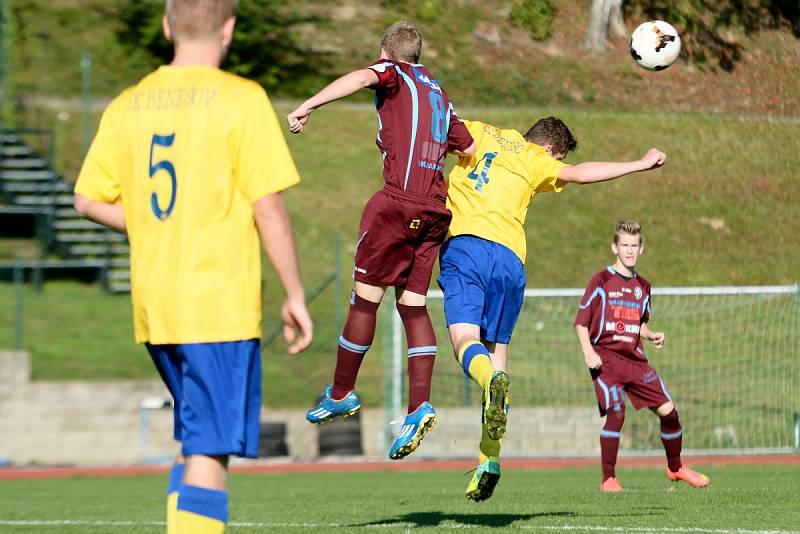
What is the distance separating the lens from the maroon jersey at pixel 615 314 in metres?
9.20

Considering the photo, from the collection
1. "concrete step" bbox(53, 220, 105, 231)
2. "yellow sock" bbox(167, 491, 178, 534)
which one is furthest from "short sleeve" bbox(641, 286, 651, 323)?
"concrete step" bbox(53, 220, 105, 231)

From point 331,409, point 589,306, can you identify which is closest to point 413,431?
point 331,409

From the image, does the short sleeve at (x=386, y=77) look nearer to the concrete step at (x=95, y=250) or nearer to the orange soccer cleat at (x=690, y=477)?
the orange soccer cleat at (x=690, y=477)

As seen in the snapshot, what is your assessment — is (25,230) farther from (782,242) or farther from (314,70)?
(782,242)

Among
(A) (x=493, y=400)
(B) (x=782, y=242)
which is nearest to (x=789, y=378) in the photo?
(B) (x=782, y=242)

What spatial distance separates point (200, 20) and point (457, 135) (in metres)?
3.06

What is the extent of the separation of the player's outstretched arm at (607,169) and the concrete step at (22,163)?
56.1 ft

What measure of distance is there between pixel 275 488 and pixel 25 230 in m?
13.2

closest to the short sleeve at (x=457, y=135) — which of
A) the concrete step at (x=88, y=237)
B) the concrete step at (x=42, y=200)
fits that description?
the concrete step at (x=88, y=237)

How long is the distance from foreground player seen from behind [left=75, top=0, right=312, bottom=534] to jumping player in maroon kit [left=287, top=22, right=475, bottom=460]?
94.8 inches

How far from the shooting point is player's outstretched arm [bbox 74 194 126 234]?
406cm

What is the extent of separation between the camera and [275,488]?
10875 mm

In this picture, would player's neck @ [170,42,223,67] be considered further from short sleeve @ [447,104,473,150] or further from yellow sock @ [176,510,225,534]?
short sleeve @ [447,104,473,150]

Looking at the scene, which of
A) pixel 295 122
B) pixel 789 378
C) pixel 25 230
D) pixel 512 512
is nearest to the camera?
pixel 295 122
